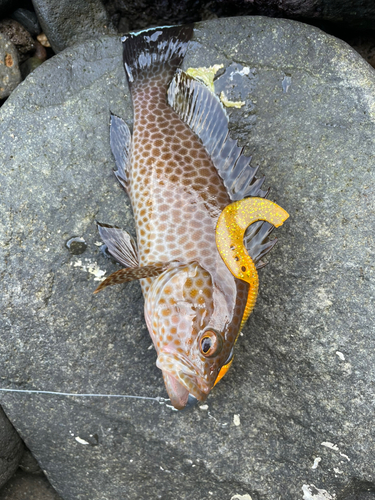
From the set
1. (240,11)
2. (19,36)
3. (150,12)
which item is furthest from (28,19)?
(240,11)

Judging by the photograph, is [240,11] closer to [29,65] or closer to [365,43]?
[365,43]

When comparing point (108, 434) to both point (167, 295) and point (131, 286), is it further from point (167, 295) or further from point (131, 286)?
point (167, 295)

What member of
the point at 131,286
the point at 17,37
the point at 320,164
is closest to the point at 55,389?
A: the point at 131,286

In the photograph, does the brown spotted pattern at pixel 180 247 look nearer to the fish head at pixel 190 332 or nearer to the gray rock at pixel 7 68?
the fish head at pixel 190 332

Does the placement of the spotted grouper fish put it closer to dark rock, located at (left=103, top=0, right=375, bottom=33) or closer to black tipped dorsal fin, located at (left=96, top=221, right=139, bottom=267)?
black tipped dorsal fin, located at (left=96, top=221, right=139, bottom=267)

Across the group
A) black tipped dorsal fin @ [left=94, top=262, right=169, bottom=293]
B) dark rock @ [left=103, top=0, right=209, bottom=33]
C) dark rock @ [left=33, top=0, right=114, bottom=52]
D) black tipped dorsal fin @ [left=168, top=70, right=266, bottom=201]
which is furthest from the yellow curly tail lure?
dark rock @ [left=33, top=0, right=114, bottom=52]

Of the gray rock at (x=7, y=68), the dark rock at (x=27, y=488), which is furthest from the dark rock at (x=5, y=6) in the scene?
the dark rock at (x=27, y=488)

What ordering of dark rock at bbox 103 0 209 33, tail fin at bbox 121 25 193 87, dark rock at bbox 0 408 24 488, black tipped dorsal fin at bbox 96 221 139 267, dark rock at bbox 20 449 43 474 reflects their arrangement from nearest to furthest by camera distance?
black tipped dorsal fin at bbox 96 221 139 267
tail fin at bbox 121 25 193 87
dark rock at bbox 0 408 24 488
dark rock at bbox 103 0 209 33
dark rock at bbox 20 449 43 474
